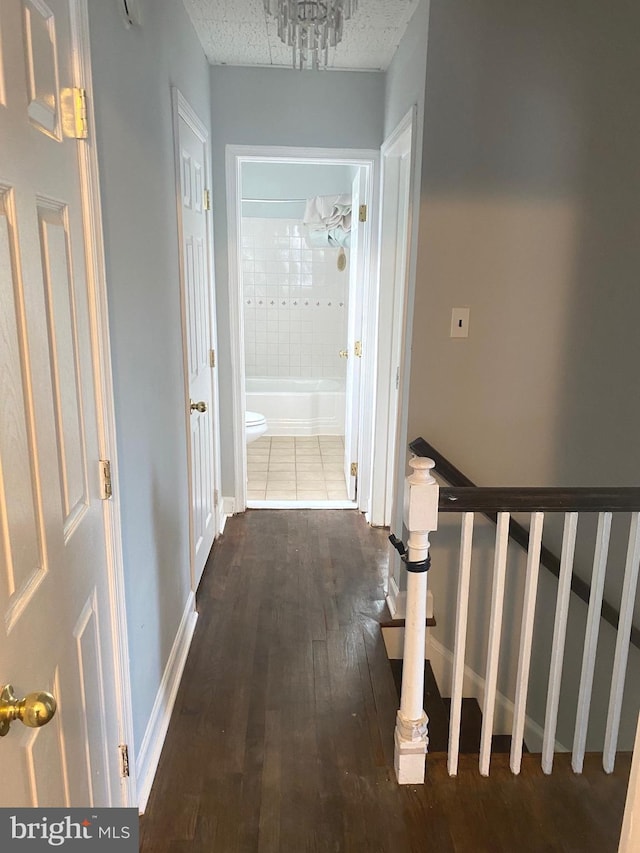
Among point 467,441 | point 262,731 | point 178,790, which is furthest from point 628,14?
point 178,790

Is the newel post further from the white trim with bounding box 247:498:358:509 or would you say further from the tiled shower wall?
the tiled shower wall

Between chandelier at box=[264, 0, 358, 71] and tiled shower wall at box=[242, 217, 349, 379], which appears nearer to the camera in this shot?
chandelier at box=[264, 0, 358, 71]

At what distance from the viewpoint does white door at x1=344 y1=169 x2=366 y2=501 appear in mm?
3791

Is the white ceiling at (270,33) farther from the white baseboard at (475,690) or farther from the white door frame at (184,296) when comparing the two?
the white baseboard at (475,690)

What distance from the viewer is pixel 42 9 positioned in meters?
1.09

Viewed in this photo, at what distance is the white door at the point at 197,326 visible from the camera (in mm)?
2605

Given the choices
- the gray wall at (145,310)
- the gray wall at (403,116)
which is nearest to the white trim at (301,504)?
the gray wall at (403,116)

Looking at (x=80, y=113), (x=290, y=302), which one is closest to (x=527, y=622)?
(x=80, y=113)

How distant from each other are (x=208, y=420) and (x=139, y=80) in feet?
5.85

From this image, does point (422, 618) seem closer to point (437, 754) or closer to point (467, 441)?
point (437, 754)

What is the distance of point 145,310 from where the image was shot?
74.2 inches

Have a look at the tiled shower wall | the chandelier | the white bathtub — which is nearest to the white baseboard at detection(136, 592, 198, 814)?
the chandelier

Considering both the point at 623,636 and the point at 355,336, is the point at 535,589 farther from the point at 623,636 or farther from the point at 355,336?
the point at 355,336

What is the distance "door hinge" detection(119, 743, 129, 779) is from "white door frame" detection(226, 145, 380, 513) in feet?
7.66
